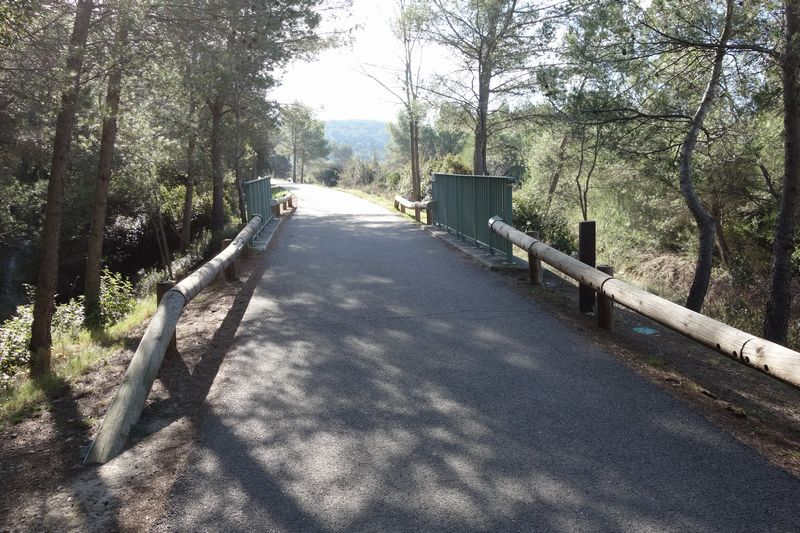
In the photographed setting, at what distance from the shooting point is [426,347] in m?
6.20

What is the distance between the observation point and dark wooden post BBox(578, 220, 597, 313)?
7444mm

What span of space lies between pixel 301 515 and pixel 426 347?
3.06 metres

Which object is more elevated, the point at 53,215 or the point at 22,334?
the point at 53,215

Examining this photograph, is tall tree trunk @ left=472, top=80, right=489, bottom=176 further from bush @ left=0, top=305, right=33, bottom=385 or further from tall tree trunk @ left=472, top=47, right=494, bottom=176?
bush @ left=0, top=305, right=33, bottom=385

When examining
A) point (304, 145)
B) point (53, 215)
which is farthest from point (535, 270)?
point (304, 145)

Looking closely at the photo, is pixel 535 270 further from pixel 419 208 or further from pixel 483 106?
pixel 483 106

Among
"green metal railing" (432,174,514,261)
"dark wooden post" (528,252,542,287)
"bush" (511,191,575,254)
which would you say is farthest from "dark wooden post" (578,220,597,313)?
"bush" (511,191,575,254)

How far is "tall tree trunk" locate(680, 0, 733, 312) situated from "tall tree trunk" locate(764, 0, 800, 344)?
98 centimetres

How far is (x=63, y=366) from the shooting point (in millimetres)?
7469

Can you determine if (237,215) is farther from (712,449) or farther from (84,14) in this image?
(712,449)

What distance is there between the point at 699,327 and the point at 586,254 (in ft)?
9.29

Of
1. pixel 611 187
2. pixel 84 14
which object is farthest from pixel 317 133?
pixel 84 14

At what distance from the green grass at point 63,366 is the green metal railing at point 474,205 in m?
5.78

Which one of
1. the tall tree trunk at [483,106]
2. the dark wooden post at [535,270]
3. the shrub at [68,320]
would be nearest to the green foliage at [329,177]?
the tall tree trunk at [483,106]
